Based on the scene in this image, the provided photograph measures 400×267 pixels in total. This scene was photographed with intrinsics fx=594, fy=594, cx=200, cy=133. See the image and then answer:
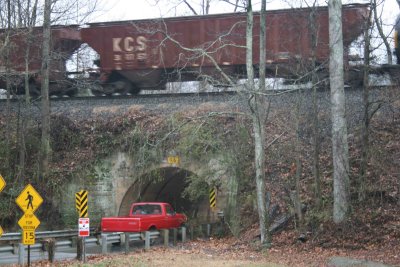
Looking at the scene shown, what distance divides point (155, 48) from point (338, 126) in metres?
11.2

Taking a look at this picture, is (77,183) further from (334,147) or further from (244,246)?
(334,147)

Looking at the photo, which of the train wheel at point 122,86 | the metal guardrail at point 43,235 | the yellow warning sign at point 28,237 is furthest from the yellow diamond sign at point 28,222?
the train wheel at point 122,86

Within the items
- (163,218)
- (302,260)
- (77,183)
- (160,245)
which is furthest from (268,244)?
(77,183)

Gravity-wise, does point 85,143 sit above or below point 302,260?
above

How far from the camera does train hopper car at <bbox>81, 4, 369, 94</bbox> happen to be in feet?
85.8

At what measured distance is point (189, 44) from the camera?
94.4 ft

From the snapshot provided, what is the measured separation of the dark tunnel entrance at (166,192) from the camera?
1088 inches

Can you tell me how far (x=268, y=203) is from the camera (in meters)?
21.9

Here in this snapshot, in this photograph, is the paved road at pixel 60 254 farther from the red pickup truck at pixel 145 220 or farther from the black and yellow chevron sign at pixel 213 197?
the black and yellow chevron sign at pixel 213 197

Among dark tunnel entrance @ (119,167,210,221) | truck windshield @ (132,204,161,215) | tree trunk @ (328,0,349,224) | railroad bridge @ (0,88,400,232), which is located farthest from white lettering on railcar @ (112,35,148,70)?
tree trunk @ (328,0,349,224)

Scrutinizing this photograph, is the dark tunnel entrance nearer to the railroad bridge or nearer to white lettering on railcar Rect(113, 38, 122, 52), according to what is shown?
the railroad bridge

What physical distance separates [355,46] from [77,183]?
13.9 meters

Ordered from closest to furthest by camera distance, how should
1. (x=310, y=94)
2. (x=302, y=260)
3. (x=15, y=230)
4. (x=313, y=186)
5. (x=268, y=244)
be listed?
1. (x=302, y=260)
2. (x=268, y=244)
3. (x=313, y=186)
4. (x=310, y=94)
5. (x=15, y=230)

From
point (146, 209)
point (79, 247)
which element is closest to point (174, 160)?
point (146, 209)
